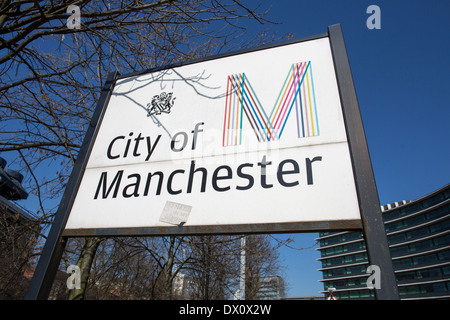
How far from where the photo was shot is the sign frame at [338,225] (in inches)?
50.8

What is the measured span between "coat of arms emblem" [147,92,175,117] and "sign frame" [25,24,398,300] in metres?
0.57

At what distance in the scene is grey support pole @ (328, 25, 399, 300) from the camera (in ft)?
3.97

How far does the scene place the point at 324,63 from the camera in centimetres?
189

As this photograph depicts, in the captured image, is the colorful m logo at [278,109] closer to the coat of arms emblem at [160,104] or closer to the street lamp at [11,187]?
the coat of arms emblem at [160,104]

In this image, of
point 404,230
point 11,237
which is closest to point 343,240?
point 404,230

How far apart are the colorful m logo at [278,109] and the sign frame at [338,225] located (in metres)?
0.20

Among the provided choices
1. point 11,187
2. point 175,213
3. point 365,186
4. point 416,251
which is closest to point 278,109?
point 365,186

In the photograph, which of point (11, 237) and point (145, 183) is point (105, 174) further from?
point (11, 237)

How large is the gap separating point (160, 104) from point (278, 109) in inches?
40.2

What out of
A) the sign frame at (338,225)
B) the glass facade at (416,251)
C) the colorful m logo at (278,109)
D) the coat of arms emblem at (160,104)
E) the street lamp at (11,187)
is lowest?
the sign frame at (338,225)

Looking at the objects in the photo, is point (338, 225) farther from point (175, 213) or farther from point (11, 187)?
point (11, 187)

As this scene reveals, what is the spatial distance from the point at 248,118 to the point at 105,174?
3.72 ft

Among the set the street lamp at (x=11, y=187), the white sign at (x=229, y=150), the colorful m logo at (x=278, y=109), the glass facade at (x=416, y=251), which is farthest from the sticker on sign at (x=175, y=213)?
the glass facade at (x=416, y=251)

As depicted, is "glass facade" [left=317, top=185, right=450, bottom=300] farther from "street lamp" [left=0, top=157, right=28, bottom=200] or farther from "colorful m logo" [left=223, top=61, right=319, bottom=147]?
"colorful m logo" [left=223, top=61, right=319, bottom=147]
